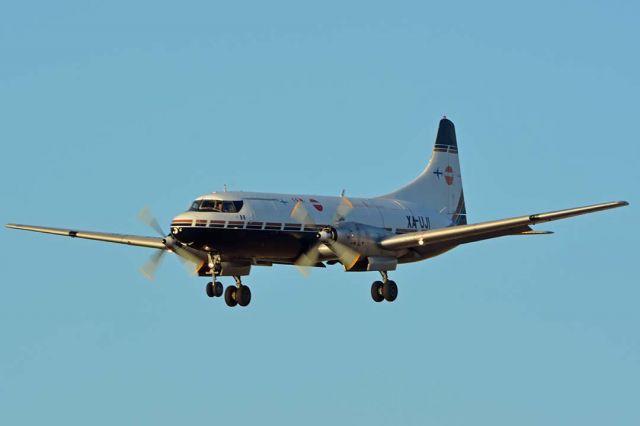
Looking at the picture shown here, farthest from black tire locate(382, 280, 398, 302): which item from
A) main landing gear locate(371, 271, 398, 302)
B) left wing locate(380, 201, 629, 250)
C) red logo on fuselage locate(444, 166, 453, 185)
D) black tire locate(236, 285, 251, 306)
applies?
red logo on fuselage locate(444, 166, 453, 185)

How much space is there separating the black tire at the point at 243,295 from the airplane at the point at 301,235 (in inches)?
1.5

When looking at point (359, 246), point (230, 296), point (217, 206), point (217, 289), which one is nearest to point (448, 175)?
point (359, 246)

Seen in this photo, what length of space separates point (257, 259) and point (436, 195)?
37.6 ft

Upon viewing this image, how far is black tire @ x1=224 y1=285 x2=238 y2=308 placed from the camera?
2110 inches

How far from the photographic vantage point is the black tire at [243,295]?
53.4m

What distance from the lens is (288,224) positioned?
51656mm

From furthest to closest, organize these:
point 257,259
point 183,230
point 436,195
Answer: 1. point 436,195
2. point 257,259
3. point 183,230

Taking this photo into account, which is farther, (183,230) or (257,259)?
(257,259)

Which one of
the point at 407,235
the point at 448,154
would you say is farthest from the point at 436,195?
the point at 407,235

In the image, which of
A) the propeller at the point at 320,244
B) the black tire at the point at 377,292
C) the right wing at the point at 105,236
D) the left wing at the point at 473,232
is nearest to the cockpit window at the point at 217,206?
the propeller at the point at 320,244

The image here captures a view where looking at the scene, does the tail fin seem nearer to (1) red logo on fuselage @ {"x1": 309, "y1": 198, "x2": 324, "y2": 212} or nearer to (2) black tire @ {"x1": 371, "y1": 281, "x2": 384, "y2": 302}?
(1) red logo on fuselage @ {"x1": 309, "y1": 198, "x2": 324, "y2": 212}

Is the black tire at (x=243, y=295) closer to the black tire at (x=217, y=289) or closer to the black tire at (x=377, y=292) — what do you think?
the black tire at (x=217, y=289)

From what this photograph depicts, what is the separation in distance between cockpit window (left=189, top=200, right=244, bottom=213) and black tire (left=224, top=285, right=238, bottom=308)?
4.27m

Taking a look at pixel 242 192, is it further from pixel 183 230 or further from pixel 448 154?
pixel 448 154
